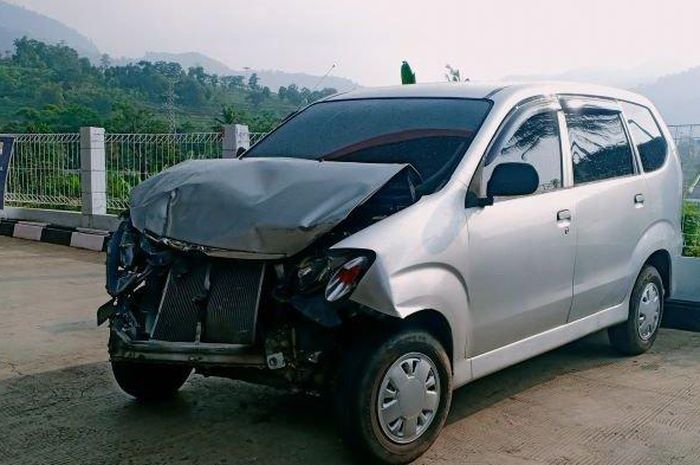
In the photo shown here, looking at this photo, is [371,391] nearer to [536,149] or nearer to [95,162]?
[536,149]

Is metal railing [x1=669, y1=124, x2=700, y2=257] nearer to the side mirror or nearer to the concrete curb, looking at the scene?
the side mirror

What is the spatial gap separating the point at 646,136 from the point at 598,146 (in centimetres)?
79

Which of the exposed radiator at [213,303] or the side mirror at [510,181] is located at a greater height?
the side mirror at [510,181]

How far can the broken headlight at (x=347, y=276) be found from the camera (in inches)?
122

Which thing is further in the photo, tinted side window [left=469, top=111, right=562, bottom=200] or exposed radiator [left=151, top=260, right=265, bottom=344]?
tinted side window [left=469, top=111, right=562, bottom=200]

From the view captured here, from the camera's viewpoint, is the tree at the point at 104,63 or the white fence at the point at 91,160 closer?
the white fence at the point at 91,160

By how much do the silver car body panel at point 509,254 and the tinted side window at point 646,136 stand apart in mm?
132

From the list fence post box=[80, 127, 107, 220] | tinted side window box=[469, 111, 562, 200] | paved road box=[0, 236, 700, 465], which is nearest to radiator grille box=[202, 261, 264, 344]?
paved road box=[0, 236, 700, 465]

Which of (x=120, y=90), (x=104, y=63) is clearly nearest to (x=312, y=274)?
(x=120, y=90)

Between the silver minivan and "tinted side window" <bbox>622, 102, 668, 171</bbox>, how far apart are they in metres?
0.57

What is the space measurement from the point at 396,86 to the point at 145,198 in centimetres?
173

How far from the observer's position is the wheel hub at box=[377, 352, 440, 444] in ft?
10.6

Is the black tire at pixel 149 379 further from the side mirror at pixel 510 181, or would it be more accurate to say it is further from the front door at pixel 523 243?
the side mirror at pixel 510 181

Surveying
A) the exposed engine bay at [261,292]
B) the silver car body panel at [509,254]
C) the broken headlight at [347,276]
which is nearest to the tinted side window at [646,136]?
the silver car body panel at [509,254]
